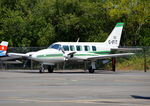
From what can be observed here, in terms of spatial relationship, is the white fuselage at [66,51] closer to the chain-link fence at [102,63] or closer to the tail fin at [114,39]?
the tail fin at [114,39]

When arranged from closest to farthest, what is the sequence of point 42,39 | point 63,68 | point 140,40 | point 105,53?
point 105,53
point 63,68
point 42,39
point 140,40

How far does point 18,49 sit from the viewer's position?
44.6 metres

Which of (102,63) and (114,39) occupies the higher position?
(114,39)

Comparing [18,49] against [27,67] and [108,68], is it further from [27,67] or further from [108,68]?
[108,68]

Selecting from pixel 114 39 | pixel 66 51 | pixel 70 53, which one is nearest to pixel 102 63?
pixel 114 39

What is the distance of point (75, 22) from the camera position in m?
53.6

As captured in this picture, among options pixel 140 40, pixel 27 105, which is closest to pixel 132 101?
pixel 27 105

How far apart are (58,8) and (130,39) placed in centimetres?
1137

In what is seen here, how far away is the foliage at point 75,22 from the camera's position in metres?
54.8

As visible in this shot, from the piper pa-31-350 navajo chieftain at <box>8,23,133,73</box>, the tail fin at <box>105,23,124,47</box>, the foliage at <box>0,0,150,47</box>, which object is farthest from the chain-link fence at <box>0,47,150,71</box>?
the foliage at <box>0,0,150,47</box>

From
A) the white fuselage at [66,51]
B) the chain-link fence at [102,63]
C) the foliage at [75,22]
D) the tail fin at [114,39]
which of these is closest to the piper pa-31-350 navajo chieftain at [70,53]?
the white fuselage at [66,51]

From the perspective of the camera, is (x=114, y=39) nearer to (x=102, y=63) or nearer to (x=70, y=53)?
(x=102, y=63)

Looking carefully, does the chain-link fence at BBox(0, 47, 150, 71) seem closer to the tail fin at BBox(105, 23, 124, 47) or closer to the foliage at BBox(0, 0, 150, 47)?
the tail fin at BBox(105, 23, 124, 47)

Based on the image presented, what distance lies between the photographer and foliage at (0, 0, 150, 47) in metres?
54.8
